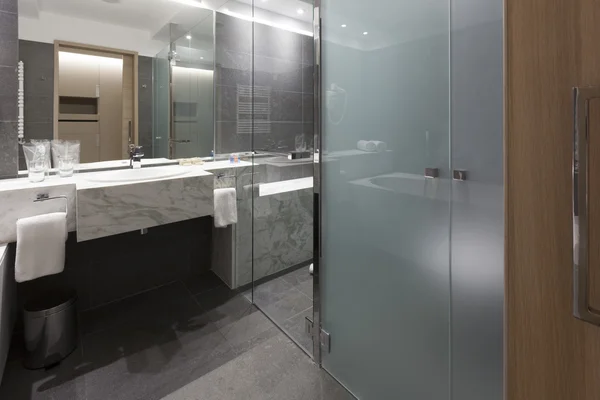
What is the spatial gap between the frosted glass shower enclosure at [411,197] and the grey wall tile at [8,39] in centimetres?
176

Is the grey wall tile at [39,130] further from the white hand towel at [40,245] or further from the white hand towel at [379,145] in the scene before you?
the white hand towel at [379,145]

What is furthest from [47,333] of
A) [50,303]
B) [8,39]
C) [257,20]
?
[257,20]

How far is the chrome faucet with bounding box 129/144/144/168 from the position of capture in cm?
237

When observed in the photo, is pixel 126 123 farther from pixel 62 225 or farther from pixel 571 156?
pixel 571 156

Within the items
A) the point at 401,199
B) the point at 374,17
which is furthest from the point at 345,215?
the point at 374,17

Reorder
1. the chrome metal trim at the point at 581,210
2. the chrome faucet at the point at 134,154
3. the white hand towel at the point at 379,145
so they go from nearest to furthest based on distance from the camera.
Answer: the chrome metal trim at the point at 581,210 < the white hand towel at the point at 379,145 < the chrome faucet at the point at 134,154

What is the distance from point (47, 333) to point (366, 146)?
77.9 inches

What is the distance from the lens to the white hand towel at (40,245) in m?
1.68

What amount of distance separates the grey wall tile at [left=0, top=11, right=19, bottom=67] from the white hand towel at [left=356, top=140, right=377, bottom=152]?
203 centimetres

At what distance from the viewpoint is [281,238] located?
2.72m

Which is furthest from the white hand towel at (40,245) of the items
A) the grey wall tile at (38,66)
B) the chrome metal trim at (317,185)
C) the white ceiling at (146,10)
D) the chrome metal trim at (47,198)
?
the chrome metal trim at (317,185)

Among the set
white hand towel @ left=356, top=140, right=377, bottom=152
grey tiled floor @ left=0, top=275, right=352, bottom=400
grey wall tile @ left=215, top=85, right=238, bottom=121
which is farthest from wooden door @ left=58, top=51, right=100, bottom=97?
white hand towel @ left=356, top=140, right=377, bottom=152

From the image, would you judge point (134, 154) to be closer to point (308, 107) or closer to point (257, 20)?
point (308, 107)

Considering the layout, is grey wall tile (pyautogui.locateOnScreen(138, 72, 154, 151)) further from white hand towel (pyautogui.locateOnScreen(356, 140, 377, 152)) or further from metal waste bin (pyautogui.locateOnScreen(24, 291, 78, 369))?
white hand towel (pyautogui.locateOnScreen(356, 140, 377, 152))
